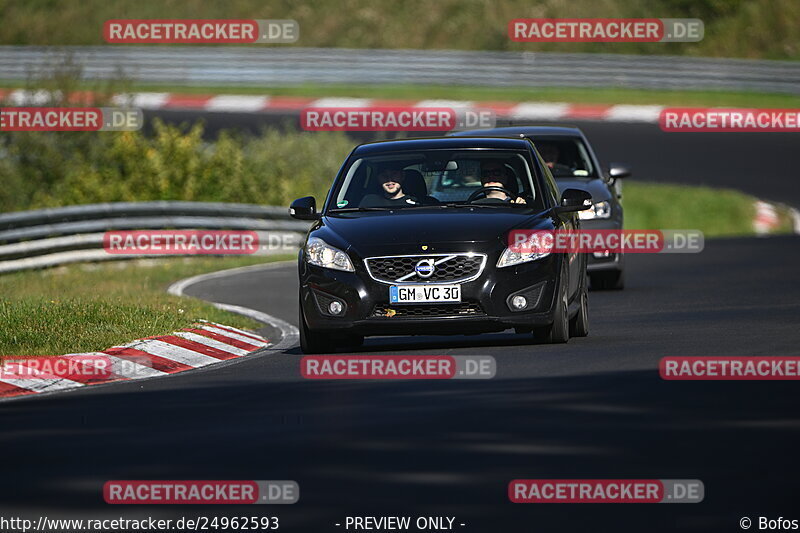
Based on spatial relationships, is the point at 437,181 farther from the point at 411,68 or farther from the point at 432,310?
the point at 411,68

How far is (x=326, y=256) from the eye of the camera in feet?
42.8

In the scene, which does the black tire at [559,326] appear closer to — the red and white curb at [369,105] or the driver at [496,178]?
the driver at [496,178]

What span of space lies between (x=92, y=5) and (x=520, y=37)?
1402cm

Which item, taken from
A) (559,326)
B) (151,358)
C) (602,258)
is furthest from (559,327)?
(602,258)

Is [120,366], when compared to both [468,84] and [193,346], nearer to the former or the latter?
[193,346]

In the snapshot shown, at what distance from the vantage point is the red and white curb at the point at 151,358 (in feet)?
39.7

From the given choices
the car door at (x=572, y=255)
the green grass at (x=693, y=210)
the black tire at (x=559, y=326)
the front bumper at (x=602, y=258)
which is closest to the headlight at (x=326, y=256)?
the black tire at (x=559, y=326)

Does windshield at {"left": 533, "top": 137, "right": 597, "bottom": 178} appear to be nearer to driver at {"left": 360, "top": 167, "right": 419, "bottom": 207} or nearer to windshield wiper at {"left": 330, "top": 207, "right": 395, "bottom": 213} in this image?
driver at {"left": 360, "top": 167, "right": 419, "bottom": 207}

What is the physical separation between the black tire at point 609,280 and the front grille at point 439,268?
7.03 metres

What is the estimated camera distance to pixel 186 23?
52500 mm

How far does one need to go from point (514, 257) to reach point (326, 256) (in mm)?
1355

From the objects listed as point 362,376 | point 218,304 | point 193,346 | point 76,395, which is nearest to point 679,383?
point 362,376

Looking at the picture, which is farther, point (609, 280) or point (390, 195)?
point (609, 280)

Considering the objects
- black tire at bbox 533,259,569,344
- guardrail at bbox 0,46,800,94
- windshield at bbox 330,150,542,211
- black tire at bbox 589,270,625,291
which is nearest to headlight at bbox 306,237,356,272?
windshield at bbox 330,150,542,211
